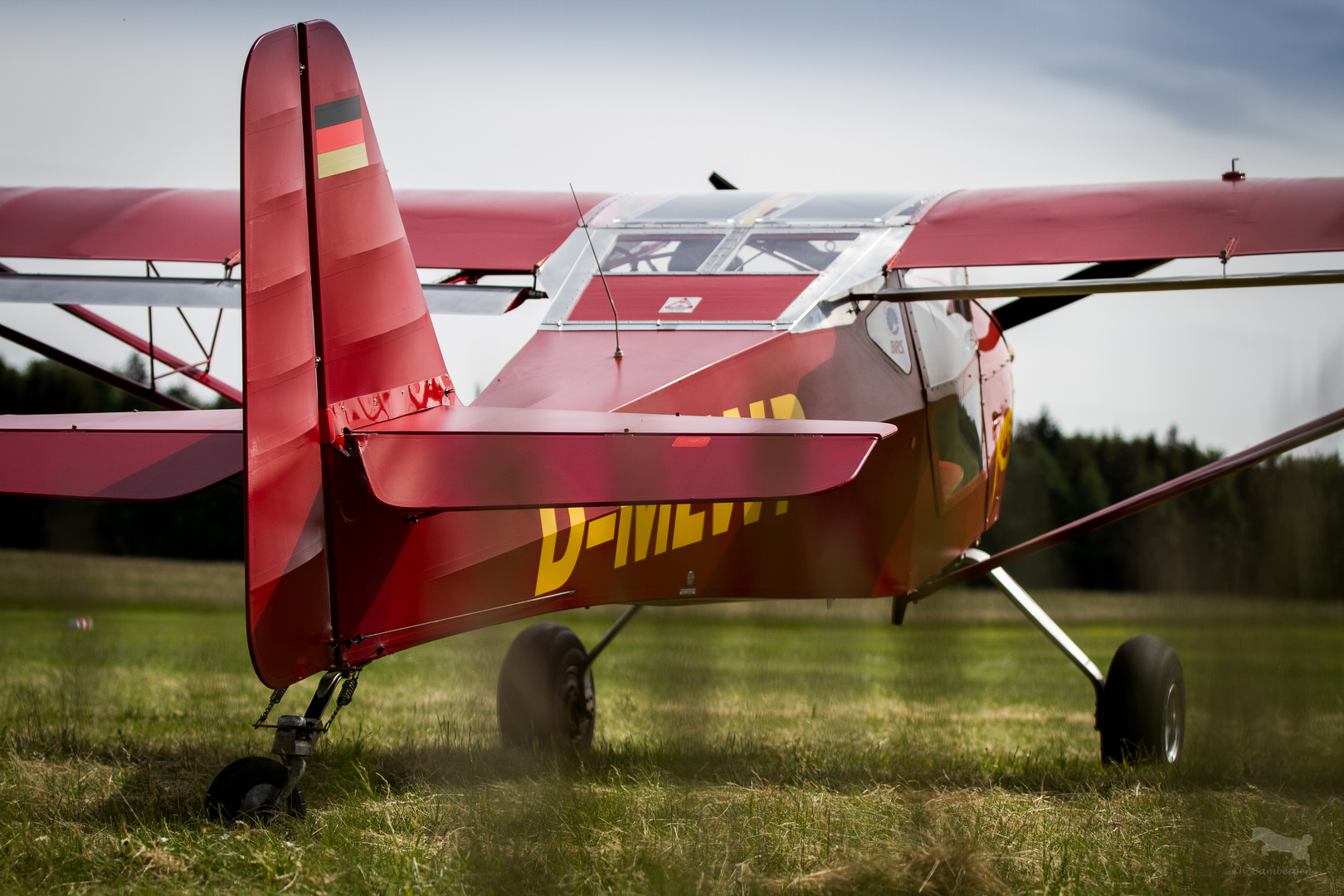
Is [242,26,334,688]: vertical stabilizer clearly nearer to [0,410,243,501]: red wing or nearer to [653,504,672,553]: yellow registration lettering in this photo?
[0,410,243,501]: red wing

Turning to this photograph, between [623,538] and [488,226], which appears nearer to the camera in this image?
[623,538]

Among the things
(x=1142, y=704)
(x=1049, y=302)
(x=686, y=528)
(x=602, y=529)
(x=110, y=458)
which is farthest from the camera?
(x=1049, y=302)

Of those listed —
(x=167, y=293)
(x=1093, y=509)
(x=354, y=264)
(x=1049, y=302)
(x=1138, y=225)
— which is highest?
(x=1138, y=225)

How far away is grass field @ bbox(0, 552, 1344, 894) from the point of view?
3018mm

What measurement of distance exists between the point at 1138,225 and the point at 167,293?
16.1ft

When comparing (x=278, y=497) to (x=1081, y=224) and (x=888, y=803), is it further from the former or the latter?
(x=1081, y=224)

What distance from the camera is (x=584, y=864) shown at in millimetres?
3324

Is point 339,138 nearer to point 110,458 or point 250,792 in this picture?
point 110,458

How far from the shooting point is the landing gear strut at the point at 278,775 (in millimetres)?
3441

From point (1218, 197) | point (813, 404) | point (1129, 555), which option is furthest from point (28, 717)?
point (1129, 555)

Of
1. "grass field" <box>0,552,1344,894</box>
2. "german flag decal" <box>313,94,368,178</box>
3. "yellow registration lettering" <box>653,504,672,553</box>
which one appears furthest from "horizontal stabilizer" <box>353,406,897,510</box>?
"yellow registration lettering" <box>653,504,672,553</box>

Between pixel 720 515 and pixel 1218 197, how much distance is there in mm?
3375

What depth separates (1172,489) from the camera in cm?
542

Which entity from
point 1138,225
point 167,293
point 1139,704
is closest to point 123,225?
point 167,293
